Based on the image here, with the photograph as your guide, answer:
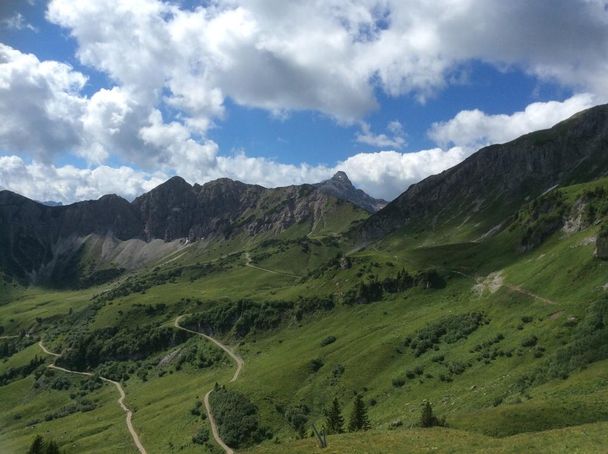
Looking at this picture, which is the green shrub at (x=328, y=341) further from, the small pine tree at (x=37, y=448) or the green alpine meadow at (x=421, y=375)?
the small pine tree at (x=37, y=448)

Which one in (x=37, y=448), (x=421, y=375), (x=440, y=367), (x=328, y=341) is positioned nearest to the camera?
(x=37, y=448)

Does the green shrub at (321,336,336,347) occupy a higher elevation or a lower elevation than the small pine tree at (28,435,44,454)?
lower

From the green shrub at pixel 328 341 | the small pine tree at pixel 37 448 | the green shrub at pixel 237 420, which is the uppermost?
the small pine tree at pixel 37 448

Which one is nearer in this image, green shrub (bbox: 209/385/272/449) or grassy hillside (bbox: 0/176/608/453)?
grassy hillside (bbox: 0/176/608/453)

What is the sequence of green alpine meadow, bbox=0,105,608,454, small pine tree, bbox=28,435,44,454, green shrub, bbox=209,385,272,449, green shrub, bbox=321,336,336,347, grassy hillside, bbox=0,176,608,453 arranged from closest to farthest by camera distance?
1. grassy hillside, bbox=0,176,608,453
2. green alpine meadow, bbox=0,105,608,454
3. small pine tree, bbox=28,435,44,454
4. green shrub, bbox=209,385,272,449
5. green shrub, bbox=321,336,336,347

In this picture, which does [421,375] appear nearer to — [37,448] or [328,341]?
[328,341]

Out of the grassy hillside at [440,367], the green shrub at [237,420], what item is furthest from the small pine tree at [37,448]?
the green shrub at [237,420]

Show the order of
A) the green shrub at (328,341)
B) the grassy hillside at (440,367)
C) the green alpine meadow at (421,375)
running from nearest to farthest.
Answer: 1. the grassy hillside at (440,367)
2. the green alpine meadow at (421,375)
3. the green shrub at (328,341)

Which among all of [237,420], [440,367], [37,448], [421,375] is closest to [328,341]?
[237,420]

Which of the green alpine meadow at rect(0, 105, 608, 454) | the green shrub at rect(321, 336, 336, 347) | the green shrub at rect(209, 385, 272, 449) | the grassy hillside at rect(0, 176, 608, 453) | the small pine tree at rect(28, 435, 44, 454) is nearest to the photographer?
the grassy hillside at rect(0, 176, 608, 453)

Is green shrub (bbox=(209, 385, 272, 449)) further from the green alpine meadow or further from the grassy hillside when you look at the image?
the grassy hillside

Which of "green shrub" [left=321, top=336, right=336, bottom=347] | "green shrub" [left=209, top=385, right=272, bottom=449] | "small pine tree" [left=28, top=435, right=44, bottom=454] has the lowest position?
"green shrub" [left=209, top=385, right=272, bottom=449]

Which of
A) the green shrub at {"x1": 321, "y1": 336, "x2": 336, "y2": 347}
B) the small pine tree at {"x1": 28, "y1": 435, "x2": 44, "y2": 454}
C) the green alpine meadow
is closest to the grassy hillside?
the green alpine meadow

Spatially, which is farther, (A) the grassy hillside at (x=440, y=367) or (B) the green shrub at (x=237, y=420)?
(B) the green shrub at (x=237, y=420)
